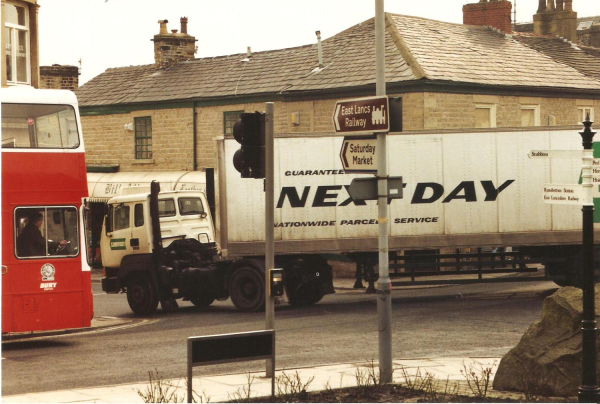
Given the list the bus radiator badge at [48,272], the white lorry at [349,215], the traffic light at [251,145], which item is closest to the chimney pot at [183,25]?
the white lorry at [349,215]

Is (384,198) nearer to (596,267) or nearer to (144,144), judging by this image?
(596,267)

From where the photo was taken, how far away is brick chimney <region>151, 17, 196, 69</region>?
140 ft

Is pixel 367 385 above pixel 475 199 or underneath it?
underneath

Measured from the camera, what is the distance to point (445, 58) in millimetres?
33688

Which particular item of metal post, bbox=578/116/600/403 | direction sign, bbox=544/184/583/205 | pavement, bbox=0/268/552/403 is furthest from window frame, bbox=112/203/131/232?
metal post, bbox=578/116/600/403

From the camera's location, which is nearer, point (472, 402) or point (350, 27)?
point (472, 402)

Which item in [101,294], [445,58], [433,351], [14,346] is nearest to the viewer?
[433,351]

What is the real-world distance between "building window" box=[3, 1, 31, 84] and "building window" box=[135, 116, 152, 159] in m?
11.3

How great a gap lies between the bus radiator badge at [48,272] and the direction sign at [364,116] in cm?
683

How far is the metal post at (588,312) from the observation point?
419 inches

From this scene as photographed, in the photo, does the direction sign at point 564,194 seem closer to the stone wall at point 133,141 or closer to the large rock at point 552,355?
the large rock at point 552,355

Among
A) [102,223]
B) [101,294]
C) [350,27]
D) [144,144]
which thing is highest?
[350,27]

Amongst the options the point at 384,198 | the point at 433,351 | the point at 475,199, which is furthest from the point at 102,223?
the point at 384,198

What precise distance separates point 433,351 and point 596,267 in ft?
30.9
